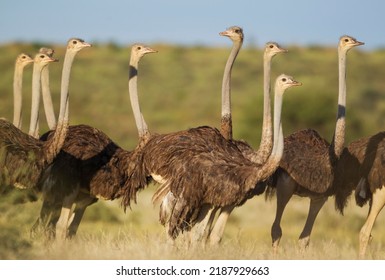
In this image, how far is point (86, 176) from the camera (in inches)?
415

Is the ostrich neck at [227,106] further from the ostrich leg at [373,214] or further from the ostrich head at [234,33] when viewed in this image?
the ostrich leg at [373,214]

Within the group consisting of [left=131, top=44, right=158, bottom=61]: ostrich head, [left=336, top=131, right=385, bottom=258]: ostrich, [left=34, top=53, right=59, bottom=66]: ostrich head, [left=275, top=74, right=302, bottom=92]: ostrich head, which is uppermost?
[left=275, top=74, right=302, bottom=92]: ostrich head

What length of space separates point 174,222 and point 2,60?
37.2 m

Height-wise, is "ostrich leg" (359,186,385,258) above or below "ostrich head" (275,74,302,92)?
below

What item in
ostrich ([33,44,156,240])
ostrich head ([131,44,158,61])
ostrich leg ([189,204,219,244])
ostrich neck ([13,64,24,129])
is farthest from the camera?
ostrich neck ([13,64,24,129])

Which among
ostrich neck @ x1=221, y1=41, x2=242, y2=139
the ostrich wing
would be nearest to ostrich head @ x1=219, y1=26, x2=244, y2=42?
ostrich neck @ x1=221, y1=41, x2=242, y2=139

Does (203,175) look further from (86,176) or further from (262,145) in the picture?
(86,176)

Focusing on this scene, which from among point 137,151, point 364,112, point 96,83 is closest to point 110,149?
point 137,151

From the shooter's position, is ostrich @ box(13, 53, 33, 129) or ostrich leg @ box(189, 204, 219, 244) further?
ostrich @ box(13, 53, 33, 129)

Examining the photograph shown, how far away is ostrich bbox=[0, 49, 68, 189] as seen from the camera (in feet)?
32.6

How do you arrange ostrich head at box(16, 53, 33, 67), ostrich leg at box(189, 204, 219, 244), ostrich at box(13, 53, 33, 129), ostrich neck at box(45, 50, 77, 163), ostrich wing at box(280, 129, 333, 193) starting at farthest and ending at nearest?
ostrich head at box(16, 53, 33, 67) < ostrich at box(13, 53, 33, 129) < ostrich wing at box(280, 129, 333, 193) < ostrich neck at box(45, 50, 77, 163) < ostrich leg at box(189, 204, 219, 244)

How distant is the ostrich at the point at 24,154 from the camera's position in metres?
9.92

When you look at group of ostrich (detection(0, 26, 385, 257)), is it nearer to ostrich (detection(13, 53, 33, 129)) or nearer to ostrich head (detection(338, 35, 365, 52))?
ostrich head (detection(338, 35, 365, 52))

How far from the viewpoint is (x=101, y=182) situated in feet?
34.5
